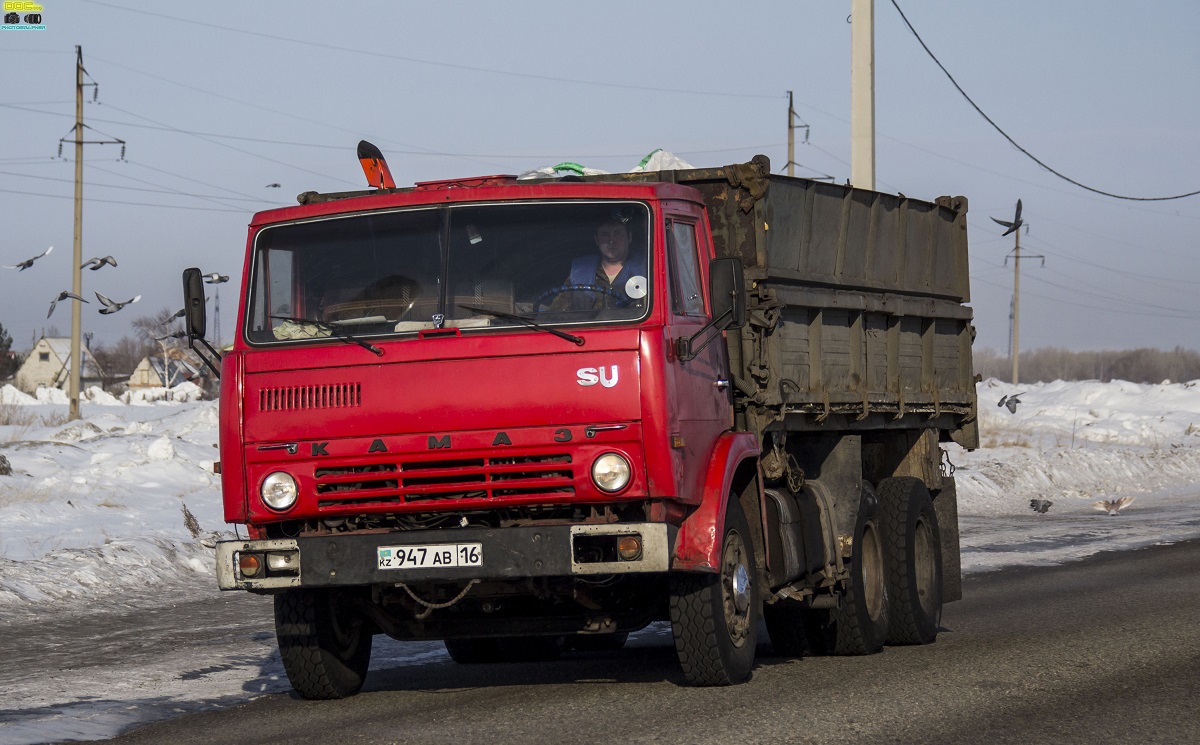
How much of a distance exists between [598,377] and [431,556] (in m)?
1.18

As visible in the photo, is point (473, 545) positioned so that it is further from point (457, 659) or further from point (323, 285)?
point (457, 659)

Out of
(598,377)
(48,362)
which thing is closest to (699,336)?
(598,377)

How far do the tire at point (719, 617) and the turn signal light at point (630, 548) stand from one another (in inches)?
22.2

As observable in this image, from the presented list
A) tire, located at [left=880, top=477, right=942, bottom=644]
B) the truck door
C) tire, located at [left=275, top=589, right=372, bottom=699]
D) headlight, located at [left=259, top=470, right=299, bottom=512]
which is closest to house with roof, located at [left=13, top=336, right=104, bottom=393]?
tire, located at [left=880, top=477, right=942, bottom=644]

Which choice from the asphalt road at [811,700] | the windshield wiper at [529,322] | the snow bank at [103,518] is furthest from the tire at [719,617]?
the snow bank at [103,518]

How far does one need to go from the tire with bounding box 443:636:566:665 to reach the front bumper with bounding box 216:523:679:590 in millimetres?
2882

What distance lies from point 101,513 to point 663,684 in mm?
13537

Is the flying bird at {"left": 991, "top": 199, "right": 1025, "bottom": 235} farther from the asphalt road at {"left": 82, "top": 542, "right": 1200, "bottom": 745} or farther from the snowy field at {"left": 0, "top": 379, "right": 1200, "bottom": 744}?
the asphalt road at {"left": 82, "top": 542, "right": 1200, "bottom": 745}

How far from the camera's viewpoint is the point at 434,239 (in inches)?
317

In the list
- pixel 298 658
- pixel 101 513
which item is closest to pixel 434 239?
pixel 298 658

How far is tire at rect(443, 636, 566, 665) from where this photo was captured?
1048 centimetres

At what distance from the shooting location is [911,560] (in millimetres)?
11195

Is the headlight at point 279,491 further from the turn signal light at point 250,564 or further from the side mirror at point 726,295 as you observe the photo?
the side mirror at point 726,295

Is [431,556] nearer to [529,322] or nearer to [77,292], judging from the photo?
[529,322]
